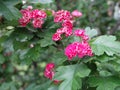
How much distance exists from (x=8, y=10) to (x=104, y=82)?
72cm

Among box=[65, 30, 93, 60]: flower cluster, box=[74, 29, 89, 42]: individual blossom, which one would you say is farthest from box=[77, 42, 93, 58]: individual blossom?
box=[74, 29, 89, 42]: individual blossom

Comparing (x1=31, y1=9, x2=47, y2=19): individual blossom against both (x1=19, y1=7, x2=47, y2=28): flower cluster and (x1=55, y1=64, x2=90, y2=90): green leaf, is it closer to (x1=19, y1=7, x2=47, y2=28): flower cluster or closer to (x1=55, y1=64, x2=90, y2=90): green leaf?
(x1=19, y1=7, x2=47, y2=28): flower cluster

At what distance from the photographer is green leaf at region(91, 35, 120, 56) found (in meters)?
1.87

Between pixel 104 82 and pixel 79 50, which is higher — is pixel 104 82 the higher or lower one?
the lower one

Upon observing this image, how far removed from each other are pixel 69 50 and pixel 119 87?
37cm

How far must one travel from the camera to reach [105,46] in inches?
75.7

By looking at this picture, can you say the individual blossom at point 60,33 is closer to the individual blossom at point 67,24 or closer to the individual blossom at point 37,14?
the individual blossom at point 67,24

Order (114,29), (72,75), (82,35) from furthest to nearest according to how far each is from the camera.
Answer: (114,29) < (82,35) < (72,75)

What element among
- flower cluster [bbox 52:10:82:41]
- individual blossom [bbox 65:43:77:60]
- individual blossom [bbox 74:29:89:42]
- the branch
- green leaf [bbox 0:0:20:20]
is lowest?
the branch

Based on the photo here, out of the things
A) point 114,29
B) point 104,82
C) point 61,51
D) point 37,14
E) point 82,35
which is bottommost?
point 114,29

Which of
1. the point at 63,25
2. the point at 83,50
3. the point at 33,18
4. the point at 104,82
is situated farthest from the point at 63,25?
A: the point at 104,82

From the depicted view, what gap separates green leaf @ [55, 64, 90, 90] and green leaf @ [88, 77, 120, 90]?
0.10 meters

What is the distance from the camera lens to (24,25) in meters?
2.21

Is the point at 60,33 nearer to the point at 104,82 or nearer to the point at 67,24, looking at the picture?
the point at 67,24
